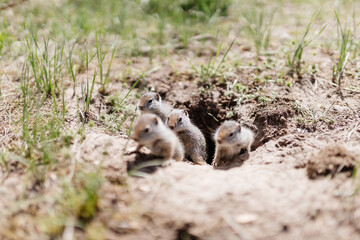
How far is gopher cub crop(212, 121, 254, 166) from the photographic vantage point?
4184 millimetres

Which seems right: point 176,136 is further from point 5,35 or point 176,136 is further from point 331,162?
point 5,35

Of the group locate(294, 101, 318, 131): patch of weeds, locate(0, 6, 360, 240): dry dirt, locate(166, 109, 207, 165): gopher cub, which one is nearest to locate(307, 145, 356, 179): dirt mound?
locate(0, 6, 360, 240): dry dirt

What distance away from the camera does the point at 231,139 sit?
166 inches

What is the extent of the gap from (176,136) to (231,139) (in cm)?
80

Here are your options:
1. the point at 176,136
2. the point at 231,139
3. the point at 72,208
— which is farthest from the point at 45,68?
the point at 231,139

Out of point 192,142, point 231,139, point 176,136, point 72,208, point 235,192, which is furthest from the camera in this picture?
point 192,142

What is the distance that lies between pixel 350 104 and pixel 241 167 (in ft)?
6.06

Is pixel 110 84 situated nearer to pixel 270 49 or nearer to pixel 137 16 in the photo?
pixel 137 16

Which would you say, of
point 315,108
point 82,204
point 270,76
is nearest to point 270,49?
point 270,76

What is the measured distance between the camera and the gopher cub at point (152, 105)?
4.82m

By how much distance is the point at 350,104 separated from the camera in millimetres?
4477

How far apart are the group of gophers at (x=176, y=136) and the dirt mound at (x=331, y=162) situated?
1.19 metres

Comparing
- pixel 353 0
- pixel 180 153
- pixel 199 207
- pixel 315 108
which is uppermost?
pixel 353 0

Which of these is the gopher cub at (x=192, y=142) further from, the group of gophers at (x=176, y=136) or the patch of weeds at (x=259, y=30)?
the patch of weeds at (x=259, y=30)
